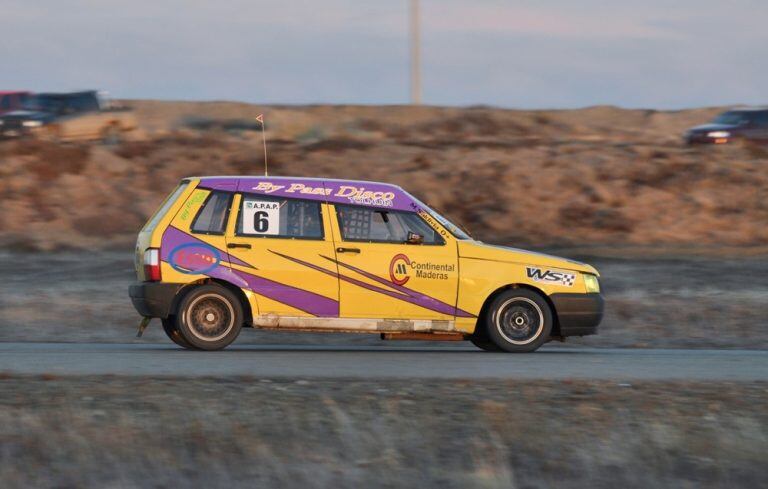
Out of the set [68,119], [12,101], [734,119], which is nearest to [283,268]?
[68,119]

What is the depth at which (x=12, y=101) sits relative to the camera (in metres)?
42.2

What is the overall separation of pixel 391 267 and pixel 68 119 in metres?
28.3

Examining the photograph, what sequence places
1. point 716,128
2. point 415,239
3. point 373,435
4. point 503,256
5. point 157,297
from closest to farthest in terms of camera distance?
point 373,435 < point 157,297 < point 415,239 < point 503,256 < point 716,128

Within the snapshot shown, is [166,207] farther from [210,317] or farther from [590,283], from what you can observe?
[590,283]

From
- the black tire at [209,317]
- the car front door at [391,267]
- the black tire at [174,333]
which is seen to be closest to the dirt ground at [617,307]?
the black tire at [174,333]

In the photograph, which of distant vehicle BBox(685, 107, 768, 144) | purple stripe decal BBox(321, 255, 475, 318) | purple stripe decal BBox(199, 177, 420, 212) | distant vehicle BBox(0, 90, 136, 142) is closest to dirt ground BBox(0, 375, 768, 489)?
purple stripe decal BBox(321, 255, 475, 318)

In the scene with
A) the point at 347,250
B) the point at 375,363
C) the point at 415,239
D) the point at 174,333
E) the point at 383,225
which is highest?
the point at 383,225

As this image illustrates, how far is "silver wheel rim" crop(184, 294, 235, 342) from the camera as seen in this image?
12.7 metres

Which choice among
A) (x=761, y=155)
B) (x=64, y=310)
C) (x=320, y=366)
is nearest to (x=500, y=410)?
(x=320, y=366)

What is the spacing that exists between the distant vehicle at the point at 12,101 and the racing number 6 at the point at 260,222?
→ 31.1m

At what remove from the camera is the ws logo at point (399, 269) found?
502 inches

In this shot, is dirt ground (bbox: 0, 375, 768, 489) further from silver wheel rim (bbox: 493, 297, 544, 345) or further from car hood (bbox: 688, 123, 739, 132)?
car hood (bbox: 688, 123, 739, 132)

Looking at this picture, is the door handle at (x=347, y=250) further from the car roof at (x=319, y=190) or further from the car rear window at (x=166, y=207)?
the car rear window at (x=166, y=207)

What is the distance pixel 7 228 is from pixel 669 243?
608 inches
